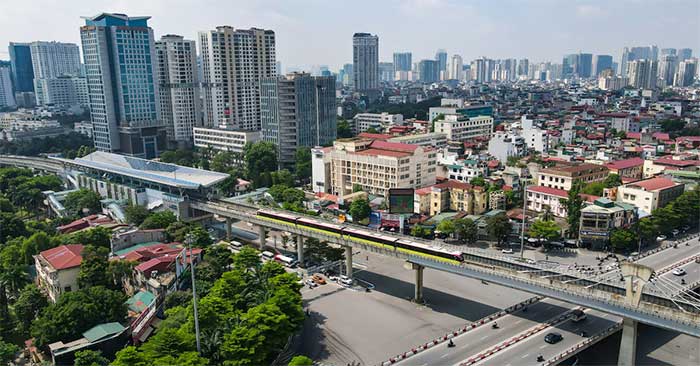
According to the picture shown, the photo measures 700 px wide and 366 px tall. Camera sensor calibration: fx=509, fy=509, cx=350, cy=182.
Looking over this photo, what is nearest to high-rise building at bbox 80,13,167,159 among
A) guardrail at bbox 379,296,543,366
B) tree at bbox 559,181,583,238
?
tree at bbox 559,181,583,238

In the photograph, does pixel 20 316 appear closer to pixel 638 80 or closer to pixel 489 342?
pixel 489 342

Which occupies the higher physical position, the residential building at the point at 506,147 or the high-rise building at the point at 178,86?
the high-rise building at the point at 178,86

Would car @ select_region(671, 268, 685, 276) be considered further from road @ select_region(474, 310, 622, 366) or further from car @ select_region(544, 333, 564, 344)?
car @ select_region(544, 333, 564, 344)

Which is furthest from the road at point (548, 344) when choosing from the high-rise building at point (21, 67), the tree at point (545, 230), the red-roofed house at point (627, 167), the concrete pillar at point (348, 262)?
the high-rise building at point (21, 67)

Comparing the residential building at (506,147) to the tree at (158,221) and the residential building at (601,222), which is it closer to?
the residential building at (601,222)

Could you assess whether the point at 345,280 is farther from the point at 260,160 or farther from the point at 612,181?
the point at 260,160

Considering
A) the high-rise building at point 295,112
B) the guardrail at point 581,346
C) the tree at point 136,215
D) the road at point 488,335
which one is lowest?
the road at point 488,335
